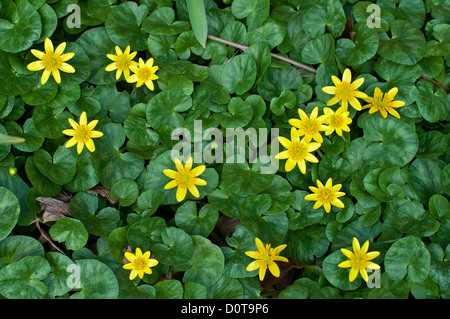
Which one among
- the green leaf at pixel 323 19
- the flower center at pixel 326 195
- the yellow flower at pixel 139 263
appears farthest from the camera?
the green leaf at pixel 323 19

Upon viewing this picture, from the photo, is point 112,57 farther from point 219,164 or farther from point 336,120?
point 336,120

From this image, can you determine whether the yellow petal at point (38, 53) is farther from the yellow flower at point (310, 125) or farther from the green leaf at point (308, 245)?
the green leaf at point (308, 245)

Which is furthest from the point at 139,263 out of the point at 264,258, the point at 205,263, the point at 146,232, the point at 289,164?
the point at 289,164

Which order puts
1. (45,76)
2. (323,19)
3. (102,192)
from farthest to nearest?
(323,19) < (102,192) < (45,76)

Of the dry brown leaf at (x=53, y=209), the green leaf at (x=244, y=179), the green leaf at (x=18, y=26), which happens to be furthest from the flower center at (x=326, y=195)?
the green leaf at (x=18, y=26)

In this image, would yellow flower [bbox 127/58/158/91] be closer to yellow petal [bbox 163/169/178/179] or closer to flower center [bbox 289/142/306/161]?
yellow petal [bbox 163/169/178/179]
